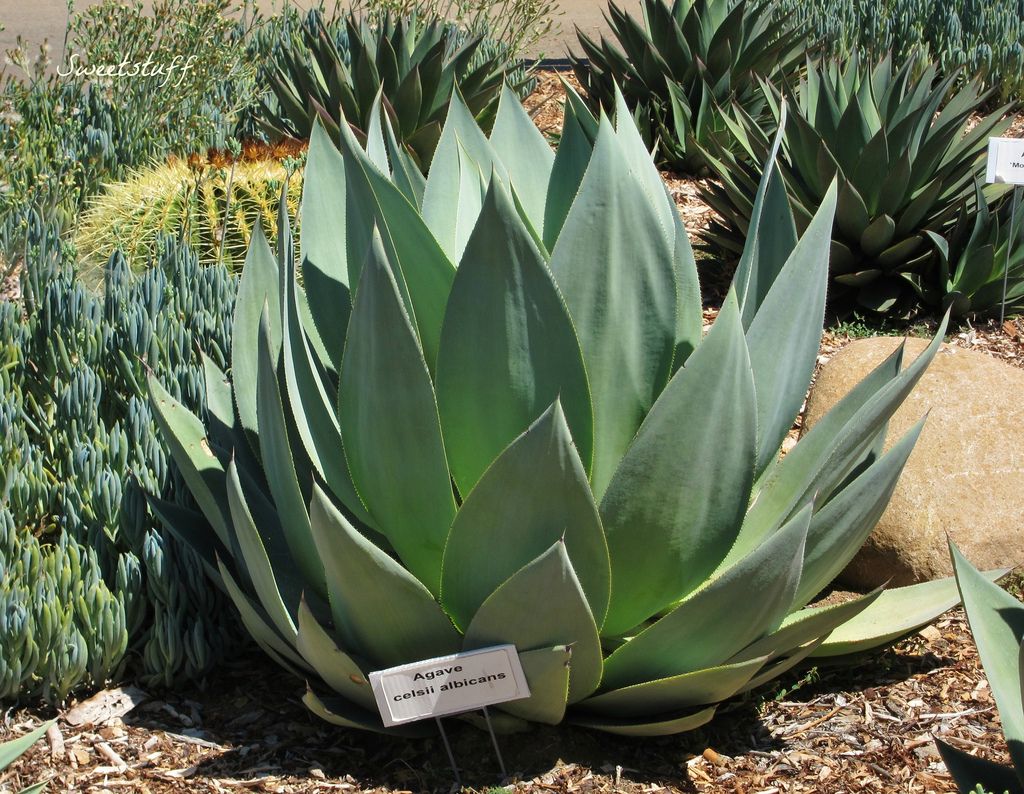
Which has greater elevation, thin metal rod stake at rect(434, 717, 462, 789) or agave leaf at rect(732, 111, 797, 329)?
agave leaf at rect(732, 111, 797, 329)

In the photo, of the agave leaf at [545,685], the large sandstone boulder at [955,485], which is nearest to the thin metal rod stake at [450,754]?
the agave leaf at [545,685]

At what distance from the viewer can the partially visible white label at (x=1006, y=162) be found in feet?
14.2

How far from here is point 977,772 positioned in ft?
6.41

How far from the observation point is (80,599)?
2.46m

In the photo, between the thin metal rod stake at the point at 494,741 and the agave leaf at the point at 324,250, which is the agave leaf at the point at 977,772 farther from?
the agave leaf at the point at 324,250

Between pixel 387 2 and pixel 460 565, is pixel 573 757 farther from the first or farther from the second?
pixel 387 2

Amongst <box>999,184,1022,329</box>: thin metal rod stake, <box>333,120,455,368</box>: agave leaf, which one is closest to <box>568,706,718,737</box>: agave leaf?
<box>333,120,455,368</box>: agave leaf

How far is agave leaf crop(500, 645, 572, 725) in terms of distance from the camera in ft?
6.70

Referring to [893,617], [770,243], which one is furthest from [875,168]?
[893,617]

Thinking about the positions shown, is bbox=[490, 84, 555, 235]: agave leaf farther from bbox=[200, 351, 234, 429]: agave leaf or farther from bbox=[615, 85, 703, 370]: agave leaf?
bbox=[200, 351, 234, 429]: agave leaf

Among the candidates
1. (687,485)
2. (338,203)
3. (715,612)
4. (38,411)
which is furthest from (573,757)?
(38,411)

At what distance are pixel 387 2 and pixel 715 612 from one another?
625 cm

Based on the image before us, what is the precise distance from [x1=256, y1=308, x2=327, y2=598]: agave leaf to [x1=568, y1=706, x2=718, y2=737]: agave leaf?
614 mm

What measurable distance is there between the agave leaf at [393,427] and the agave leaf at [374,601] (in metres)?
0.14
